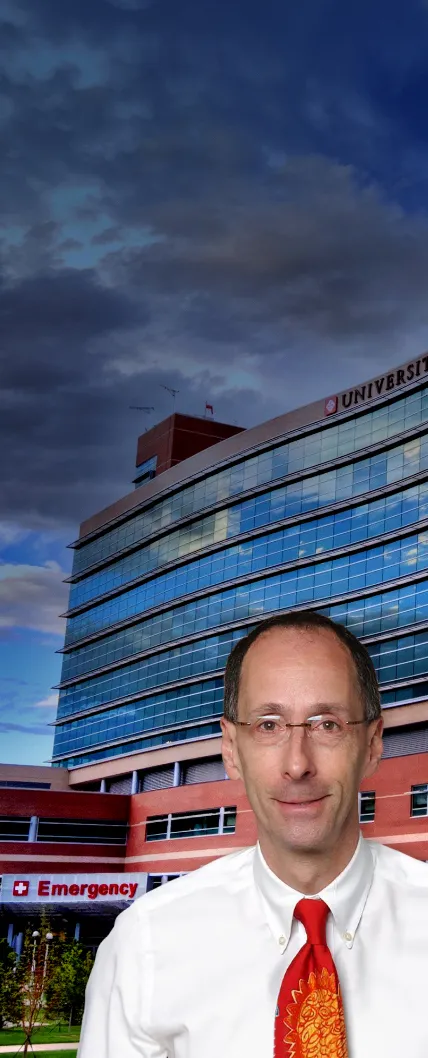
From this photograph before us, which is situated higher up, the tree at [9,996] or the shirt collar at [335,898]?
the shirt collar at [335,898]

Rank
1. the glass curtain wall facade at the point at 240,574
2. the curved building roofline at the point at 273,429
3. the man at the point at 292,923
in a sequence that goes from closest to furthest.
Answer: the man at the point at 292,923 < the glass curtain wall facade at the point at 240,574 < the curved building roofline at the point at 273,429

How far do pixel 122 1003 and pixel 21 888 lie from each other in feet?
195

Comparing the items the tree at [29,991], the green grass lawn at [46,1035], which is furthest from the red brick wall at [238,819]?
the green grass lawn at [46,1035]

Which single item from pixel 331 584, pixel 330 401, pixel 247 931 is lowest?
pixel 247 931

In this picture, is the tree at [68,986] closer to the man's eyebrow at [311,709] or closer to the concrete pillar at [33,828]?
the concrete pillar at [33,828]

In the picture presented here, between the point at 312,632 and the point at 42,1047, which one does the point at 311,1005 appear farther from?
the point at 42,1047

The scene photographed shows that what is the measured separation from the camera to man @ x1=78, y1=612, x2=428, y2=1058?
335cm

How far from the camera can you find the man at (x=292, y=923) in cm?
335

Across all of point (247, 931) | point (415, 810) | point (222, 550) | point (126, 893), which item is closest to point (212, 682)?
point (222, 550)

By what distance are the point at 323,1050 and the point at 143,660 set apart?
7913 centimetres

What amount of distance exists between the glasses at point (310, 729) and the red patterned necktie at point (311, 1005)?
1.67 feet

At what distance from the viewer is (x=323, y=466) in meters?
67.1

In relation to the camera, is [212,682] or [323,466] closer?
[323,466]

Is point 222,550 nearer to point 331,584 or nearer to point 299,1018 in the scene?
point 331,584
